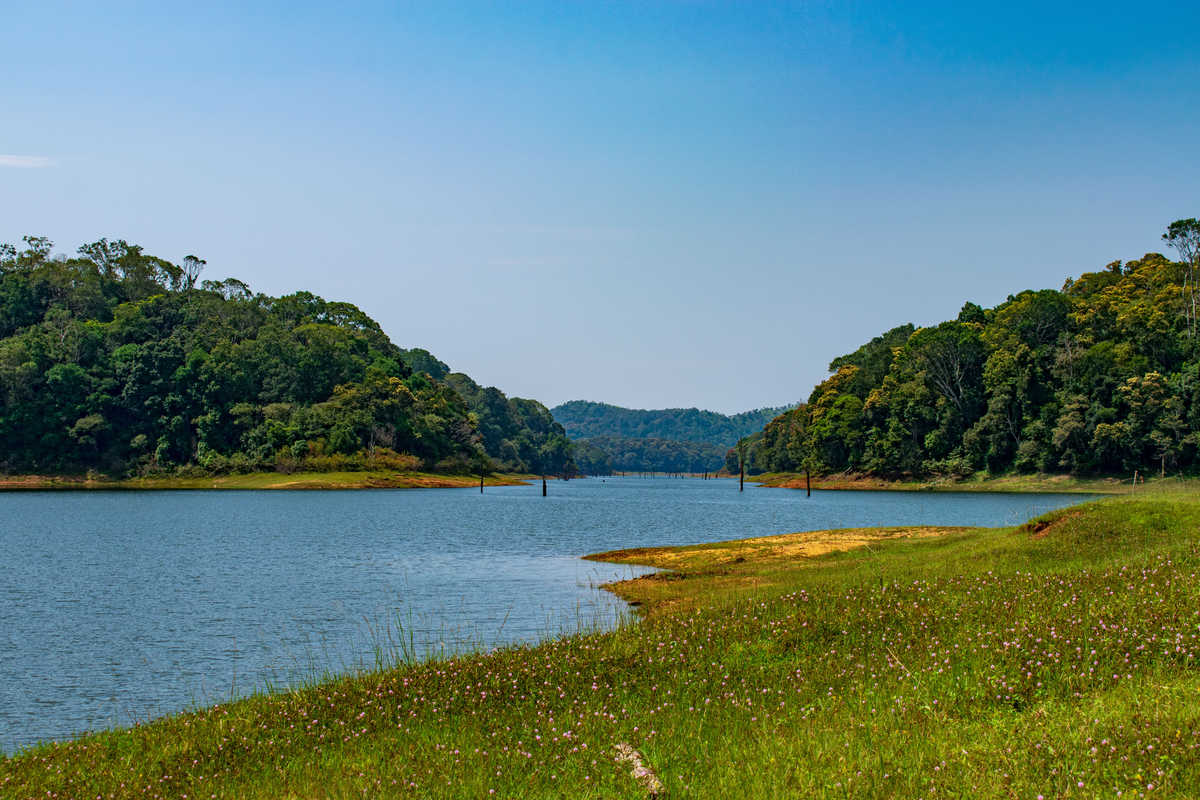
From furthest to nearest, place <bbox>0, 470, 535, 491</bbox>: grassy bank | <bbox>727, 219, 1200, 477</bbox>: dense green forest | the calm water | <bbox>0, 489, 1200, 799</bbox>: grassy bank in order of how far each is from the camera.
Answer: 1. <bbox>0, 470, 535, 491</bbox>: grassy bank
2. <bbox>727, 219, 1200, 477</bbox>: dense green forest
3. the calm water
4. <bbox>0, 489, 1200, 799</bbox>: grassy bank

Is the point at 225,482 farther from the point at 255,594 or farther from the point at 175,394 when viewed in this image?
the point at 255,594

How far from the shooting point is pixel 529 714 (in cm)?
1262

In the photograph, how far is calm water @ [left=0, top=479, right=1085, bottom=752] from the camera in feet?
68.8

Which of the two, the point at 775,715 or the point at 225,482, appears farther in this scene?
the point at 225,482

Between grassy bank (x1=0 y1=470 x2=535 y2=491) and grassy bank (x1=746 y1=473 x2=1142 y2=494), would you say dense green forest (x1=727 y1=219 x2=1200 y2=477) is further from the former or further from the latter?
grassy bank (x1=0 y1=470 x2=535 y2=491)

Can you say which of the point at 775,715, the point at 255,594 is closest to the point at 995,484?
the point at 255,594

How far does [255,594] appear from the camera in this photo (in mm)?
34906

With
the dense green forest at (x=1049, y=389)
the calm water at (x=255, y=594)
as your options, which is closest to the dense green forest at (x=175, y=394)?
the calm water at (x=255, y=594)

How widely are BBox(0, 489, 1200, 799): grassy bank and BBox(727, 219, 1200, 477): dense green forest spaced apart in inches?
4815

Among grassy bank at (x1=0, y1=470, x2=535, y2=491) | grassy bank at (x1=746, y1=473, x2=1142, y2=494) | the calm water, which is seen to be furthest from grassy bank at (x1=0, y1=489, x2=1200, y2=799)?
grassy bank at (x1=0, y1=470, x2=535, y2=491)

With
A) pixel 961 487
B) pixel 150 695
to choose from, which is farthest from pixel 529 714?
pixel 961 487

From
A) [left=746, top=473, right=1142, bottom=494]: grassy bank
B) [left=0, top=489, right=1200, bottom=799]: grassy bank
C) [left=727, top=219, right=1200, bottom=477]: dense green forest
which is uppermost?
[left=727, top=219, right=1200, bottom=477]: dense green forest

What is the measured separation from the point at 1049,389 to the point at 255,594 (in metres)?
137

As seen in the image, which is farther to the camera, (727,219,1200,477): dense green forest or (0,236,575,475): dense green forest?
(0,236,575,475): dense green forest
